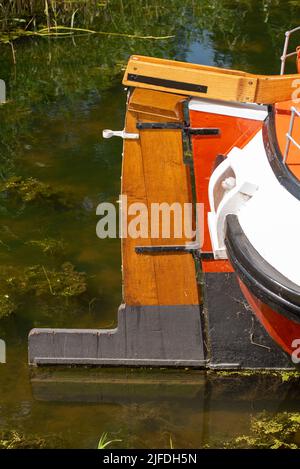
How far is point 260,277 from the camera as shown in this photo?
395 cm

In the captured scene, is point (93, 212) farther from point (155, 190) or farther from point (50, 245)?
point (155, 190)

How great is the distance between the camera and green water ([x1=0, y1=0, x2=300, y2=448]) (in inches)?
191

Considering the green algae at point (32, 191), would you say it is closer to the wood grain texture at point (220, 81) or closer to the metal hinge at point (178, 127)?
the metal hinge at point (178, 127)

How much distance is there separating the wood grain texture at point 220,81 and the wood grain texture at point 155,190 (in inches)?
5.4

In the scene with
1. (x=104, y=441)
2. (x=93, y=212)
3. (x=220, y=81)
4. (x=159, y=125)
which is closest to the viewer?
(x=220, y=81)

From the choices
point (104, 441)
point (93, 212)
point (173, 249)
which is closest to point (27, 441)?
point (104, 441)

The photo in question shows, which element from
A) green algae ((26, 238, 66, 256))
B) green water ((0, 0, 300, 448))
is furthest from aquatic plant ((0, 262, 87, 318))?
green algae ((26, 238, 66, 256))

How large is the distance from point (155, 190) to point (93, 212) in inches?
90.7

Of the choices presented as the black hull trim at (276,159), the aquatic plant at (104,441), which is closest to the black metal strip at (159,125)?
the black hull trim at (276,159)

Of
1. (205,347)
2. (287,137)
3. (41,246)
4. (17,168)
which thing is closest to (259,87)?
(287,137)

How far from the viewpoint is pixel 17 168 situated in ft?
24.8

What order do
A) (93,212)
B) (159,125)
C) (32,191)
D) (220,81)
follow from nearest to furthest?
(220,81)
(159,125)
(93,212)
(32,191)
